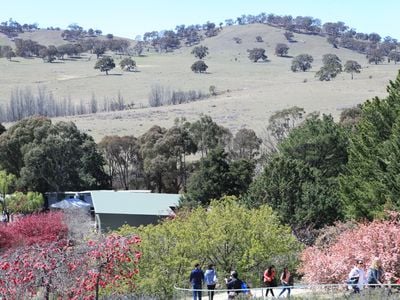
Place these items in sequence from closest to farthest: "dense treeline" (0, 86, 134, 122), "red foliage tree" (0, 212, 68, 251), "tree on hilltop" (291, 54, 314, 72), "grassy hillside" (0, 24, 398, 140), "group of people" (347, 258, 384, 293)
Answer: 1. "group of people" (347, 258, 384, 293)
2. "red foliage tree" (0, 212, 68, 251)
3. "grassy hillside" (0, 24, 398, 140)
4. "dense treeline" (0, 86, 134, 122)
5. "tree on hilltop" (291, 54, 314, 72)

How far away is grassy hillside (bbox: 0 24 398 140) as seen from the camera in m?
105

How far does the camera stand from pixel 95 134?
307 feet

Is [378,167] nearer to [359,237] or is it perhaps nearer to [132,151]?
[359,237]

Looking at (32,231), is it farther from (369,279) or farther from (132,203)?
(369,279)

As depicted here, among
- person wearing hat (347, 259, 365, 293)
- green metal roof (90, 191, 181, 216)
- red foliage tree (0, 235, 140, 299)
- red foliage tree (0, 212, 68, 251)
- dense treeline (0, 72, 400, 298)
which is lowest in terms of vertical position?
green metal roof (90, 191, 181, 216)

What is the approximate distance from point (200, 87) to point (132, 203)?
100 meters

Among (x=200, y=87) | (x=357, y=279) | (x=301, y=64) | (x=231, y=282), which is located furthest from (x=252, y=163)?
(x=301, y=64)

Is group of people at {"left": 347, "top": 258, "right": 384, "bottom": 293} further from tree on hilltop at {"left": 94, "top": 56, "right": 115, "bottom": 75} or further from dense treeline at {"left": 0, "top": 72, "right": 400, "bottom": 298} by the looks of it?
tree on hilltop at {"left": 94, "top": 56, "right": 115, "bottom": 75}

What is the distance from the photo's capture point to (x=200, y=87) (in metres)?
155

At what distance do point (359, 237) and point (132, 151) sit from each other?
2013 inches

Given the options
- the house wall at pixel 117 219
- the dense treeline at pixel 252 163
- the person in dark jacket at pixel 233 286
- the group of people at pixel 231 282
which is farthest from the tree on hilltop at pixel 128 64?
the person in dark jacket at pixel 233 286

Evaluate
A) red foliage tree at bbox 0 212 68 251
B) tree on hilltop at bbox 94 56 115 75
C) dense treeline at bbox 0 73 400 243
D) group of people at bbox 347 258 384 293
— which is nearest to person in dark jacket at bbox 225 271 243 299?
group of people at bbox 347 258 384 293

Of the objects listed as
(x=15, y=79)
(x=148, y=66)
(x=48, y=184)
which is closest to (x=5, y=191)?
(x=48, y=184)

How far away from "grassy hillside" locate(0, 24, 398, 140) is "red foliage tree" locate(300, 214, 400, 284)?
65.9 meters
